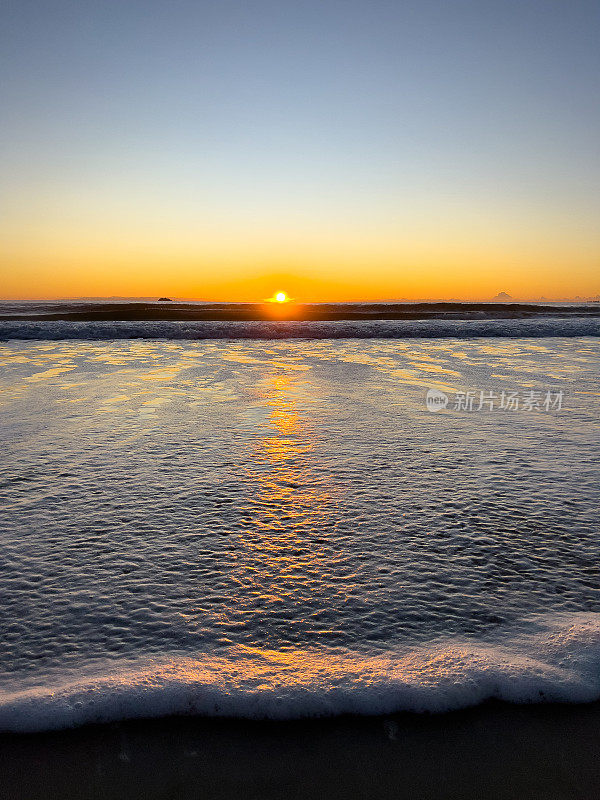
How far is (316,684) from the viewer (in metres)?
2.86

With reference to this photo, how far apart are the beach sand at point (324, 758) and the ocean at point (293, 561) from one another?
94mm

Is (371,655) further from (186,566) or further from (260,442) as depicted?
(260,442)

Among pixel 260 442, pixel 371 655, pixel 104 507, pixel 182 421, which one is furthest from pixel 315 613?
pixel 182 421

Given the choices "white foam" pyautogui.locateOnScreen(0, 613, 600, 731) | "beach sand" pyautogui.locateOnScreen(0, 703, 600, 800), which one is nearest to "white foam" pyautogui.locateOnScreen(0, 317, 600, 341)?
"white foam" pyautogui.locateOnScreen(0, 613, 600, 731)

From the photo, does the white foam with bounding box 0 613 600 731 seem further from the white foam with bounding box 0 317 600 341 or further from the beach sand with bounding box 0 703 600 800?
the white foam with bounding box 0 317 600 341

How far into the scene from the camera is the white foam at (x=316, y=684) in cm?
277

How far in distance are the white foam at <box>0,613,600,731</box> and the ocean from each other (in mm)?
11

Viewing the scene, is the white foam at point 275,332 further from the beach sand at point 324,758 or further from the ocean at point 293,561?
the beach sand at point 324,758

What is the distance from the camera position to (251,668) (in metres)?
2.97

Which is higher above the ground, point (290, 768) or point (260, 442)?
point (260, 442)

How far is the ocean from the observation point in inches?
114

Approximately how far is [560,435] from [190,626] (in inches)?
261

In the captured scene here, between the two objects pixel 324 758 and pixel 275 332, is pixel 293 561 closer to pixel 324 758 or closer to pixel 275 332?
pixel 324 758

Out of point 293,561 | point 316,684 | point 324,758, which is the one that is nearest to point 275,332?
point 293,561
